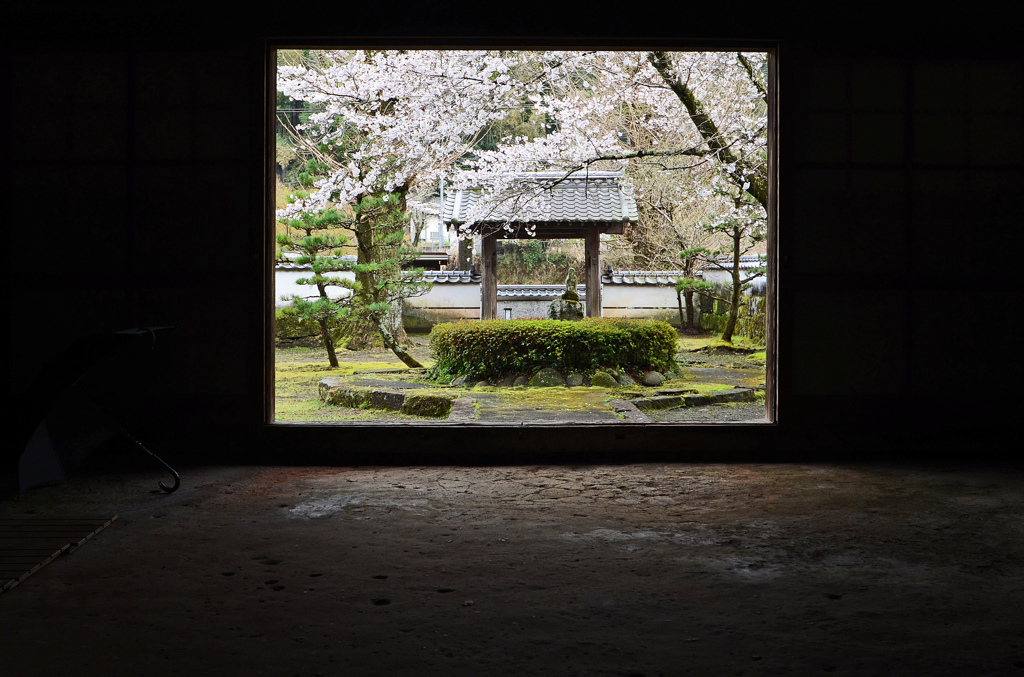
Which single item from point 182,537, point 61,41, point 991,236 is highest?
point 61,41

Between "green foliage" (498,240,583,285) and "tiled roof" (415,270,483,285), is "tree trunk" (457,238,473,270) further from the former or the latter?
"tiled roof" (415,270,483,285)

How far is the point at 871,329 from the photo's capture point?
13.6ft

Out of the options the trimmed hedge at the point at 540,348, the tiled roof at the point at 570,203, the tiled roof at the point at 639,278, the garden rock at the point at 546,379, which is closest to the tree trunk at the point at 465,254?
the tiled roof at the point at 639,278

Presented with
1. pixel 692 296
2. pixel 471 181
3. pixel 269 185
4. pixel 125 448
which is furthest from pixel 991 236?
pixel 692 296

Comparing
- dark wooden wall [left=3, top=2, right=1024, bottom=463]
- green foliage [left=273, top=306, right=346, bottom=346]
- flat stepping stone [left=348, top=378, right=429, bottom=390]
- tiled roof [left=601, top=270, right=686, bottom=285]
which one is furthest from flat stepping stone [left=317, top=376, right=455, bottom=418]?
tiled roof [left=601, top=270, right=686, bottom=285]

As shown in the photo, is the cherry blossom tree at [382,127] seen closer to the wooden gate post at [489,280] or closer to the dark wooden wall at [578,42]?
the wooden gate post at [489,280]

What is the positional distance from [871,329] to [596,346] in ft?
13.4

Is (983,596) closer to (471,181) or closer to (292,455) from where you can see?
(292,455)

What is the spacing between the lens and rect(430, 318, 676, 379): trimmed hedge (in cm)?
805

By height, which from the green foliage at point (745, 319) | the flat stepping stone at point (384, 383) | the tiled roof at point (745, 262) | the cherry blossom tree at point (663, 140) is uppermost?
the cherry blossom tree at point (663, 140)

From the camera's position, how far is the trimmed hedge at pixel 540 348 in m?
8.05

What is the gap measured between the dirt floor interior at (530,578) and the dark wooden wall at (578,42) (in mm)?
452

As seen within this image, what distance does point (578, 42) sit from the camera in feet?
13.2

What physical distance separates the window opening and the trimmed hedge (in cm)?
10
